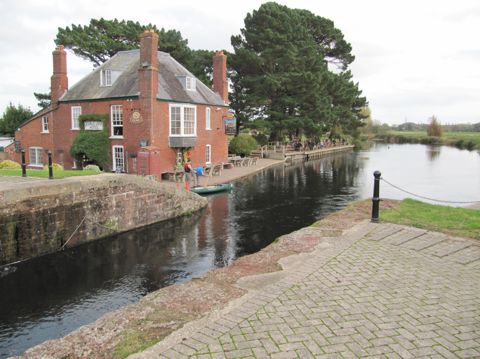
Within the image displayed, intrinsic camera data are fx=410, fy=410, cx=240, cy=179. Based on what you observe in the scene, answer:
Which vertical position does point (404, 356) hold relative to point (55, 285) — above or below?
above

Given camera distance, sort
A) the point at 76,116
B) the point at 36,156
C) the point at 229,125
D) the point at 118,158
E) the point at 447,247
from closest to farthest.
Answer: the point at 447,247 → the point at 118,158 → the point at 76,116 → the point at 36,156 → the point at 229,125

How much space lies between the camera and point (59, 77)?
31453mm

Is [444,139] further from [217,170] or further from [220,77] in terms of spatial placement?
[217,170]

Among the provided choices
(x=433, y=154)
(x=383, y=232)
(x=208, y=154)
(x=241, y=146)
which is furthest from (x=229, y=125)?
(x=433, y=154)

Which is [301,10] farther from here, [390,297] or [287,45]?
[390,297]

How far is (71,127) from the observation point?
102ft

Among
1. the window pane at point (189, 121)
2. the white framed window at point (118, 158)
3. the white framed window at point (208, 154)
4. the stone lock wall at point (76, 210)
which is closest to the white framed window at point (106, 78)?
the white framed window at point (118, 158)

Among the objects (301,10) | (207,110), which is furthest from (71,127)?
Result: (301,10)

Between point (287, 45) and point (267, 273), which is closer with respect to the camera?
point (267, 273)

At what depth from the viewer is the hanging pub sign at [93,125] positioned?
96.0ft

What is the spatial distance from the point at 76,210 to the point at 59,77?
67.7 feet

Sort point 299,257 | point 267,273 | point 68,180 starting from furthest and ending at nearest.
A: 1. point 68,180
2. point 299,257
3. point 267,273

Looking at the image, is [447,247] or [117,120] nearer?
[447,247]

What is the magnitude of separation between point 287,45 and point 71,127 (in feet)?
93.5
